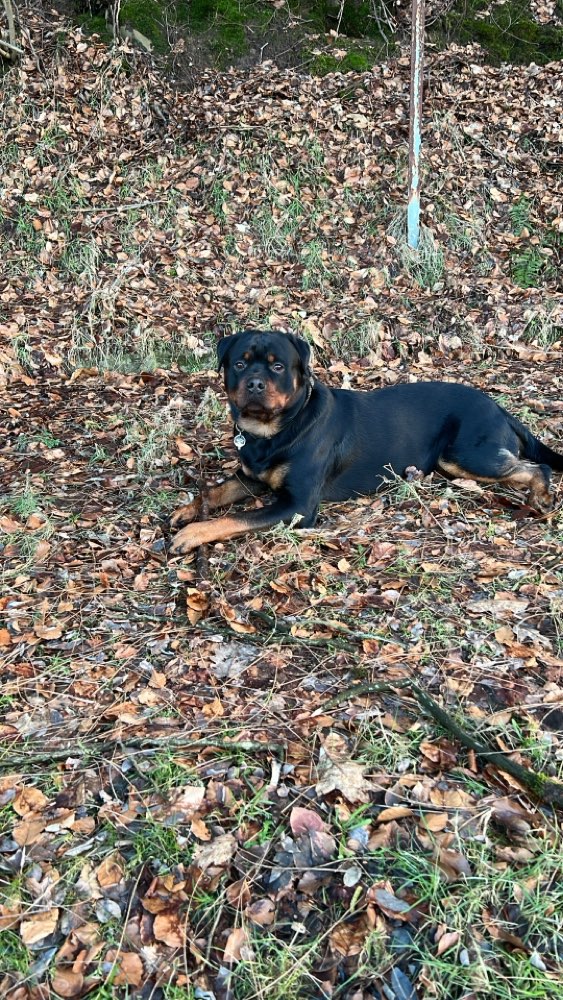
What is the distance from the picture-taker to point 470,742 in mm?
2646

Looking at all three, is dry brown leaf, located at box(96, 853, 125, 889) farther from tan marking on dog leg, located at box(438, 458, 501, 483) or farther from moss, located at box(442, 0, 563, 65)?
moss, located at box(442, 0, 563, 65)

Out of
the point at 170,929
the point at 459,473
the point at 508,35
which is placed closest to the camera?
the point at 170,929

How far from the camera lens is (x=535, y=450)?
4754mm

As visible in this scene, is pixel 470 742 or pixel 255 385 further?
pixel 255 385

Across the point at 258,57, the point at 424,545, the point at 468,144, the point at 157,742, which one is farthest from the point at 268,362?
the point at 258,57

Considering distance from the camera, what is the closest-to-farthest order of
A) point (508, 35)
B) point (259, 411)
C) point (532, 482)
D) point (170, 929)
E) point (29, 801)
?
point (170, 929)
point (29, 801)
point (259, 411)
point (532, 482)
point (508, 35)

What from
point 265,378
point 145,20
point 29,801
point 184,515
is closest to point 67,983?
point 29,801

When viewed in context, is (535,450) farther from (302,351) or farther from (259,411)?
(259,411)

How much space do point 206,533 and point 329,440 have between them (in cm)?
96

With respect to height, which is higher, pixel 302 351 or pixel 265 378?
pixel 302 351

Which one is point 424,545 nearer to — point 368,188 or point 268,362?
point 268,362

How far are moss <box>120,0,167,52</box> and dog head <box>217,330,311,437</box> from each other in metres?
6.75

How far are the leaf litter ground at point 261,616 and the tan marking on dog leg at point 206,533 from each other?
0.10 m

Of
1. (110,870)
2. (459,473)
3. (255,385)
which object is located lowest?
(110,870)
